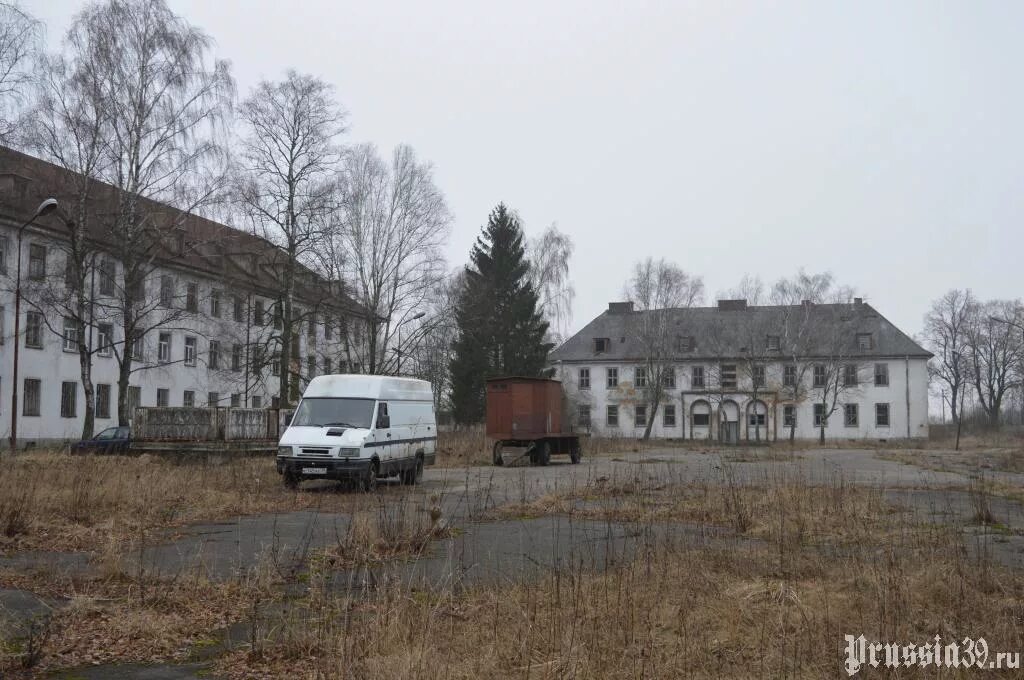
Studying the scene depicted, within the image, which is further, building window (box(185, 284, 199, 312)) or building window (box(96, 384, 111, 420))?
building window (box(96, 384, 111, 420))

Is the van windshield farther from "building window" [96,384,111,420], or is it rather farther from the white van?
"building window" [96,384,111,420]

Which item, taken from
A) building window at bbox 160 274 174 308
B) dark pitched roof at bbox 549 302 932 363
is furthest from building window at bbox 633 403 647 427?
building window at bbox 160 274 174 308

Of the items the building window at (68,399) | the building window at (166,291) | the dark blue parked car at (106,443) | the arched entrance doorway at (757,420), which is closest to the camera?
the dark blue parked car at (106,443)

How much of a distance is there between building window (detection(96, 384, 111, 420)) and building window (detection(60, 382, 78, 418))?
4.99 ft

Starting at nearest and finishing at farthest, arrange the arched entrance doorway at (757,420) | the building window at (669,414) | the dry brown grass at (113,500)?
1. the dry brown grass at (113,500)
2. the arched entrance doorway at (757,420)
3. the building window at (669,414)

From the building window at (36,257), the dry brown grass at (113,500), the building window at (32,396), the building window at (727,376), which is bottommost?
the dry brown grass at (113,500)

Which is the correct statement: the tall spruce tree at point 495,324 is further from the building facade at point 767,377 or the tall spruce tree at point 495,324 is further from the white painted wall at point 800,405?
the white painted wall at point 800,405

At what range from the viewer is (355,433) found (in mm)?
18594

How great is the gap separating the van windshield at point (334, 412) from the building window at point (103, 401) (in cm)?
3050

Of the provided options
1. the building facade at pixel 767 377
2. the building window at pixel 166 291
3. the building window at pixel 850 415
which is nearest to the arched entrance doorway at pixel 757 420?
the building facade at pixel 767 377

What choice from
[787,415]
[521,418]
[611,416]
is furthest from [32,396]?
[787,415]

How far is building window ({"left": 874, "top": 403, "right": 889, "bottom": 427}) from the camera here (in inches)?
2699

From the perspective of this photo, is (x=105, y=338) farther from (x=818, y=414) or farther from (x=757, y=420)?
(x=818, y=414)

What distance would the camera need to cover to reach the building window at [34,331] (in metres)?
40.3
